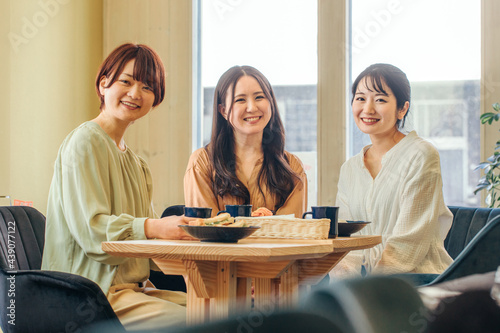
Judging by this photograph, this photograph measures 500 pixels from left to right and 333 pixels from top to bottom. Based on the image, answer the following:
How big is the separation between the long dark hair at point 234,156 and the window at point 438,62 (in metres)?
1.62

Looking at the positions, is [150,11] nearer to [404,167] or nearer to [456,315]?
[404,167]

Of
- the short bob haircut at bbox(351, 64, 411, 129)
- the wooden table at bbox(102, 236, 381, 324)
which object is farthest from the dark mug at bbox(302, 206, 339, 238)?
the short bob haircut at bbox(351, 64, 411, 129)

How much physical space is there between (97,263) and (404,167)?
52.6 inches

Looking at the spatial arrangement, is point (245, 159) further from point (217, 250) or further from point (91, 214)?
point (217, 250)

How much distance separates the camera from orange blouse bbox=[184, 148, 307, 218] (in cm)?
234

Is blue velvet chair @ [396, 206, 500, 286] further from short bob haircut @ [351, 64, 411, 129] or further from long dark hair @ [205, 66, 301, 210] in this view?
short bob haircut @ [351, 64, 411, 129]

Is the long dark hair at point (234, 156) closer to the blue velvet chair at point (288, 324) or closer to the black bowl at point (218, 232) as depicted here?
the black bowl at point (218, 232)

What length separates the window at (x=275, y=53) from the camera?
409 centimetres

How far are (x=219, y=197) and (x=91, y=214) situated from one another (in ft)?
2.55

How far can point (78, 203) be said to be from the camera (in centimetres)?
171

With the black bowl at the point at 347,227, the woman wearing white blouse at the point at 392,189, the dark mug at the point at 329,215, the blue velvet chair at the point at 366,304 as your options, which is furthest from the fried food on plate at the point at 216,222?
the blue velvet chair at the point at 366,304

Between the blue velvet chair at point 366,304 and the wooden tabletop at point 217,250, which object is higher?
the blue velvet chair at point 366,304

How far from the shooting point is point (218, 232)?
144cm

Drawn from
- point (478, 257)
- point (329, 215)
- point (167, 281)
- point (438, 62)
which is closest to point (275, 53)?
point (438, 62)
